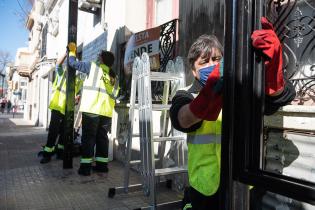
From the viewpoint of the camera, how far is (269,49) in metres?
1.23

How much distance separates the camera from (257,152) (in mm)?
1266

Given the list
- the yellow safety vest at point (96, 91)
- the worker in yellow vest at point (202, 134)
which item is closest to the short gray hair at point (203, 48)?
the worker in yellow vest at point (202, 134)

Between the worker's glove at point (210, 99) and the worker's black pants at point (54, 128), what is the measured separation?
19.1 feet

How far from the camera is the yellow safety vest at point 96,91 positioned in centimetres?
568

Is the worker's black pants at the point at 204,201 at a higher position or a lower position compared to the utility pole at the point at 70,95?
lower

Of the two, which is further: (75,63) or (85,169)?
(75,63)

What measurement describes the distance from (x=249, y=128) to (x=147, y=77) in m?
2.80

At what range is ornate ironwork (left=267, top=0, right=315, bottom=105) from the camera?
284 centimetres

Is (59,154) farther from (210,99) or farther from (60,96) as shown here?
(210,99)

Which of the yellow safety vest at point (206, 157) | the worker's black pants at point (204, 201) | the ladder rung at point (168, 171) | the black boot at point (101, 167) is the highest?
the yellow safety vest at point (206, 157)

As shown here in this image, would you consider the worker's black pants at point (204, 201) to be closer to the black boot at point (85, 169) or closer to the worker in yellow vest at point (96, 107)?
the worker in yellow vest at point (96, 107)

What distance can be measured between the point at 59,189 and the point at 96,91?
1.61 metres

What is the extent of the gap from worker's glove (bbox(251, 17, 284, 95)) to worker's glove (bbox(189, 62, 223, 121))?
0.64ft

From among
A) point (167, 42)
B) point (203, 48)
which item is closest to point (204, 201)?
point (203, 48)
